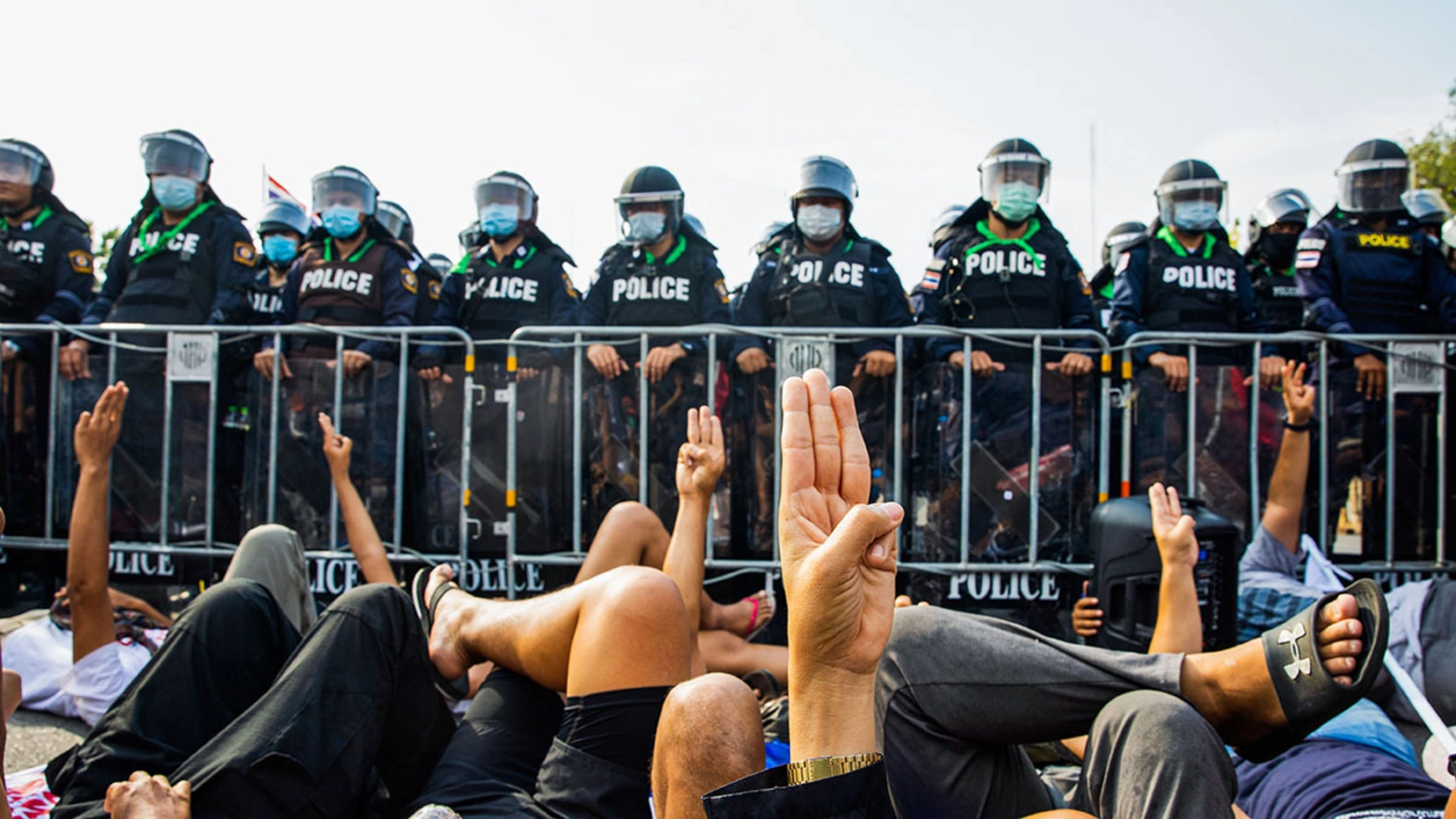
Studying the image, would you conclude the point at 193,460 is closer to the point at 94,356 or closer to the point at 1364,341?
the point at 94,356

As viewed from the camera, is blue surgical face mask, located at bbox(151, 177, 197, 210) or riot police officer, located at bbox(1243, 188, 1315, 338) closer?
blue surgical face mask, located at bbox(151, 177, 197, 210)

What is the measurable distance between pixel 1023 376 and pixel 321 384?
3.77m

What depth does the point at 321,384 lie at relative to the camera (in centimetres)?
548

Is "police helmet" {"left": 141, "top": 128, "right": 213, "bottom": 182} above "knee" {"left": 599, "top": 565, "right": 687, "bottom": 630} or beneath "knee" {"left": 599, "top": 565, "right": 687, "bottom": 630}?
above

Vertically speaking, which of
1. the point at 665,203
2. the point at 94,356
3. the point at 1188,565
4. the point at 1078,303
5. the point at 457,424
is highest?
the point at 665,203

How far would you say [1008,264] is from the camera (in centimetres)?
616

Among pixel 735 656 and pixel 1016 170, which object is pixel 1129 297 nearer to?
pixel 1016 170

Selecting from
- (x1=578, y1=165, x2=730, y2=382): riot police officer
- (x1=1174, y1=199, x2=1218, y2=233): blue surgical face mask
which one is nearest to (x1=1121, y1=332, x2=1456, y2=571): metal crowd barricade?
(x1=1174, y1=199, x2=1218, y2=233): blue surgical face mask

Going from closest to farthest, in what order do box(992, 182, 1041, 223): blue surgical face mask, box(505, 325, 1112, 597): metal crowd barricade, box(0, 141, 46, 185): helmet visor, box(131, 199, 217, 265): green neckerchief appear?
box(505, 325, 1112, 597): metal crowd barricade → box(992, 182, 1041, 223): blue surgical face mask → box(131, 199, 217, 265): green neckerchief → box(0, 141, 46, 185): helmet visor

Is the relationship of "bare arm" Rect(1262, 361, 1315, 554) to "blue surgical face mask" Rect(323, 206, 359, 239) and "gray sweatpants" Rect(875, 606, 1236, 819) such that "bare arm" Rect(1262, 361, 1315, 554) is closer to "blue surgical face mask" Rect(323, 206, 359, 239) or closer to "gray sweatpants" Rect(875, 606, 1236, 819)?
"gray sweatpants" Rect(875, 606, 1236, 819)

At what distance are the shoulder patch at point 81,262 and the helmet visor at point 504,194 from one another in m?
2.87

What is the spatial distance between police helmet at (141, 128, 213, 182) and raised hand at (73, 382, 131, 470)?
11.7ft

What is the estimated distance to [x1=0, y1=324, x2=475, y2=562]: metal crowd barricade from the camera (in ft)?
17.5

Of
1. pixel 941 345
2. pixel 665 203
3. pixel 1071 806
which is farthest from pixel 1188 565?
pixel 665 203
